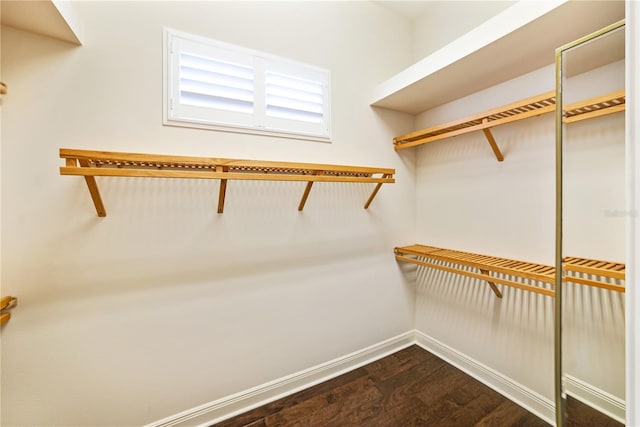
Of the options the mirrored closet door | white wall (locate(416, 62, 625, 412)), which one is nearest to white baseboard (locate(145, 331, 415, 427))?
white wall (locate(416, 62, 625, 412))

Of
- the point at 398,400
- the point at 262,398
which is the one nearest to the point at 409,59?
the point at 398,400

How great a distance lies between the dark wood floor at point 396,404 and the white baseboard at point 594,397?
0.83m

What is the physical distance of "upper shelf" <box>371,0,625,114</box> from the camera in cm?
98

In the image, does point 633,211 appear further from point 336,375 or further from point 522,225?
point 336,375

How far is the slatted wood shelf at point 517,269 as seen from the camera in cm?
92

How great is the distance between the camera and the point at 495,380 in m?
1.56

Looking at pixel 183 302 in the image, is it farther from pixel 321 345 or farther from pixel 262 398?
pixel 321 345

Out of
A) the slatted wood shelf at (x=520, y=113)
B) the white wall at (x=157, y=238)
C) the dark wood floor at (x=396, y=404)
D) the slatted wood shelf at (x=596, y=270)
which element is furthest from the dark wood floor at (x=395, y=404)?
the slatted wood shelf at (x=520, y=113)

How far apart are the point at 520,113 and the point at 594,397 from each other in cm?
125

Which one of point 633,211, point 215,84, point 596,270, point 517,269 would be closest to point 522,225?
point 517,269

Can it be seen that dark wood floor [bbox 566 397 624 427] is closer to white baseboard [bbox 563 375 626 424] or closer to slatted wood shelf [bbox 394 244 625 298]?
white baseboard [bbox 563 375 626 424]

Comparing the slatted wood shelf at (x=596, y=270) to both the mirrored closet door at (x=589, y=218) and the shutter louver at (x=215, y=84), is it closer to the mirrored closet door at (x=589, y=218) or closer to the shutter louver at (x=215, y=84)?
the mirrored closet door at (x=589, y=218)

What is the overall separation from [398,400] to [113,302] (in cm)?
157

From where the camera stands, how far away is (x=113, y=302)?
1183mm
